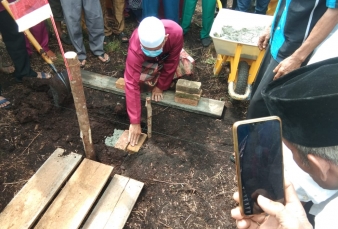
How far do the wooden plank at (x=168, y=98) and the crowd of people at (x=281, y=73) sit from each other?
128mm

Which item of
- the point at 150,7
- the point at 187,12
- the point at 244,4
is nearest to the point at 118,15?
the point at 150,7

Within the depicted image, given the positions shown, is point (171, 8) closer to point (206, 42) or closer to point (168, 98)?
point (206, 42)

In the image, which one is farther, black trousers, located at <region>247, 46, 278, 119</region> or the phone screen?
black trousers, located at <region>247, 46, 278, 119</region>

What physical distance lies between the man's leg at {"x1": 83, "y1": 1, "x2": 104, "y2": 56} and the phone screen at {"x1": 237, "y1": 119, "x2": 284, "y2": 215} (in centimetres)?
359

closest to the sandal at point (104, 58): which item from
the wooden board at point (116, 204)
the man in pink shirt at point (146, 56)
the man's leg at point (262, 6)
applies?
the man in pink shirt at point (146, 56)

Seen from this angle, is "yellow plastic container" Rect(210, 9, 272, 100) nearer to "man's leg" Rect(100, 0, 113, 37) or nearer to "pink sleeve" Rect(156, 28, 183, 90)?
"pink sleeve" Rect(156, 28, 183, 90)

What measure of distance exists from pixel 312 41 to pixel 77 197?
7.61 feet

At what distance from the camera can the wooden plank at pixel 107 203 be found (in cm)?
252

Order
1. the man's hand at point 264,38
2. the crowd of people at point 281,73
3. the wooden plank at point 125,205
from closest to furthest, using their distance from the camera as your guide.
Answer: the crowd of people at point 281,73 → the wooden plank at point 125,205 → the man's hand at point 264,38

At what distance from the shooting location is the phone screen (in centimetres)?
120

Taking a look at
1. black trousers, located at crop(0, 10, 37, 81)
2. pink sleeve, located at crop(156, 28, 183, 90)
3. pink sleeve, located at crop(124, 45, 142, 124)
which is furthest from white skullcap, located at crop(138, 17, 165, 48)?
black trousers, located at crop(0, 10, 37, 81)

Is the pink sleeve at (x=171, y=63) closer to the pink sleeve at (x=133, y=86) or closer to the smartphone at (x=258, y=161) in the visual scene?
the pink sleeve at (x=133, y=86)

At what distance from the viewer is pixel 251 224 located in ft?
4.95

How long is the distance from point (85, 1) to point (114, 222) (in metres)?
3.01
